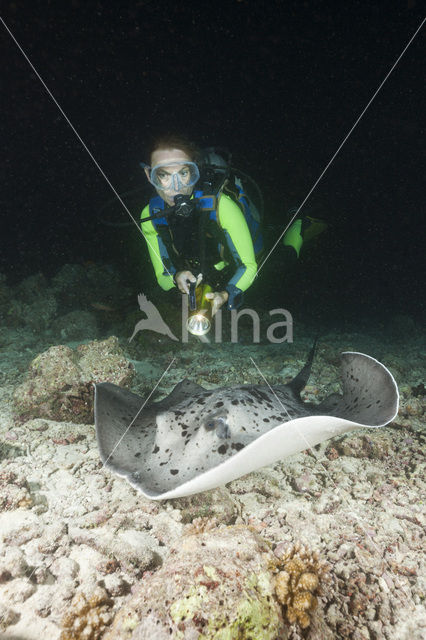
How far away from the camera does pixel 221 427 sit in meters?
2.21

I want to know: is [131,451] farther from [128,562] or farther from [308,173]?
[308,173]

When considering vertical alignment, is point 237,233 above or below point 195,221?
below

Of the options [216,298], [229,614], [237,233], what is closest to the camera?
[229,614]

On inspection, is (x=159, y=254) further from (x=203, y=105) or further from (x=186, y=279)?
(x=203, y=105)

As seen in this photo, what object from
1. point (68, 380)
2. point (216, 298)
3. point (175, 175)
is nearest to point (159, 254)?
point (175, 175)

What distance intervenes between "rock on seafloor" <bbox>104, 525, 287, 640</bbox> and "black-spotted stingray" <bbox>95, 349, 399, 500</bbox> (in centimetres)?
37

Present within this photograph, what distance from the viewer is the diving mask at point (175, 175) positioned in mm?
4648

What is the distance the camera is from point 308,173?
31938 millimetres

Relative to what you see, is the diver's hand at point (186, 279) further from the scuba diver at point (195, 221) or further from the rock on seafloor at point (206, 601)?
the rock on seafloor at point (206, 601)

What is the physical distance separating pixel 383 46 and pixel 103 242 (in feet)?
94.4

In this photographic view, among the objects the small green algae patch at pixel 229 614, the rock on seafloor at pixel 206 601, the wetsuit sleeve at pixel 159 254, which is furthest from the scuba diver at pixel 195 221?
the small green algae patch at pixel 229 614

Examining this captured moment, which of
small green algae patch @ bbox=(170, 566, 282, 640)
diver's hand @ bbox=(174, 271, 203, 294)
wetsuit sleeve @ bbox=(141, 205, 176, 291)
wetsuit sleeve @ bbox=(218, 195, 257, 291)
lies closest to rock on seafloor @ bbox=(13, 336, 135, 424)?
diver's hand @ bbox=(174, 271, 203, 294)

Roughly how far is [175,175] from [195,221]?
0.83 metres

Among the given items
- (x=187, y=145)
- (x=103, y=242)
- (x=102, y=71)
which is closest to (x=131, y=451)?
(x=187, y=145)
